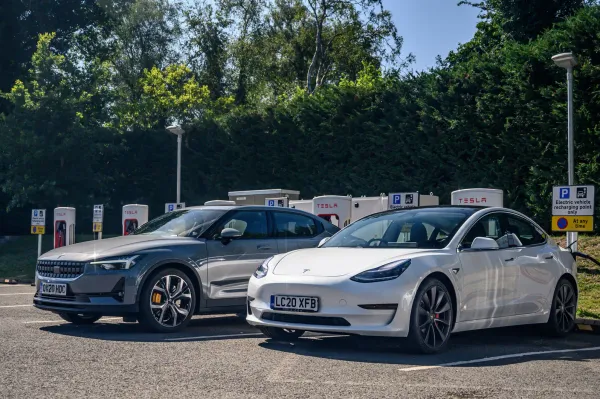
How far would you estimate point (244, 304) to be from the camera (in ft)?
35.6

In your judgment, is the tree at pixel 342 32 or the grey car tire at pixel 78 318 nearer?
the grey car tire at pixel 78 318

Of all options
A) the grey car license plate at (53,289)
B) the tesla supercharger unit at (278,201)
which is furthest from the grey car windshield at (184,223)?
the tesla supercharger unit at (278,201)

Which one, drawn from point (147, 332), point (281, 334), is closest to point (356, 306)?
point (281, 334)

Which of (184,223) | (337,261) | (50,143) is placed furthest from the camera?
(50,143)

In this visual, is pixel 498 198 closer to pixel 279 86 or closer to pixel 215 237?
pixel 215 237

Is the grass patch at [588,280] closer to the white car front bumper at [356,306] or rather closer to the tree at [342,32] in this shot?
the white car front bumper at [356,306]

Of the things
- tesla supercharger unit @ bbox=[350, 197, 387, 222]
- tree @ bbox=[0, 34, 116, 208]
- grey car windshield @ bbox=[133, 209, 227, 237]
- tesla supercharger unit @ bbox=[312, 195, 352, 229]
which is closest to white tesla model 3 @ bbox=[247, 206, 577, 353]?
grey car windshield @ bbox=[133, 209, 227, 237]

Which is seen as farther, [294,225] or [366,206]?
[366,206]

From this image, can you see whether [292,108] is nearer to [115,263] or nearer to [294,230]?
[294,230]

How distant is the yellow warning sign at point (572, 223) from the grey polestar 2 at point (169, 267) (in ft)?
15.1

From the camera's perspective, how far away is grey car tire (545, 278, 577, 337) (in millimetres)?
10031

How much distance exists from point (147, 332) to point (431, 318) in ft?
11.1

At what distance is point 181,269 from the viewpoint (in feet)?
33.7

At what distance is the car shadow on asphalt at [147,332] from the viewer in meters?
9.41
